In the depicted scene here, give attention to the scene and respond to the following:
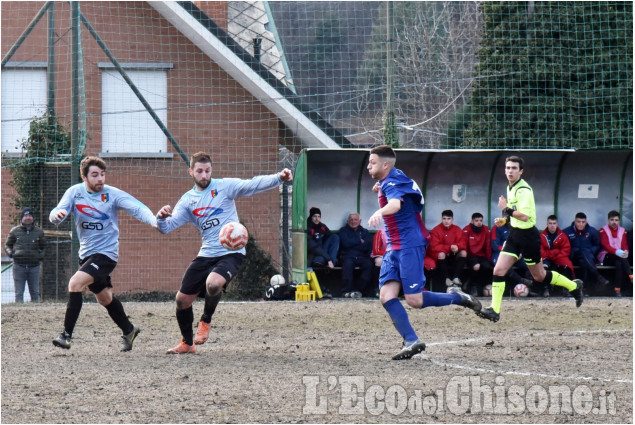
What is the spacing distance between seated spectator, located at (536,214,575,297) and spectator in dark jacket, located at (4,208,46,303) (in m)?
8.07

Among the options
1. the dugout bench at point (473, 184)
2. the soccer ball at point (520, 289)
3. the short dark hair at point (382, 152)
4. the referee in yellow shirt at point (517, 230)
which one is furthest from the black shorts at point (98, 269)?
the soccer ball at point (520, 289)

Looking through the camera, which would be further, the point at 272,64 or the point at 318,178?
the point at 272,64

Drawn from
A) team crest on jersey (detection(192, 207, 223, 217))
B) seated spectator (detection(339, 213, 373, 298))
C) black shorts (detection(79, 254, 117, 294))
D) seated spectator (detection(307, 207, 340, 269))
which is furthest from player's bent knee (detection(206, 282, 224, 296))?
A: seated spectator (detection(339, 213, 373, 298))

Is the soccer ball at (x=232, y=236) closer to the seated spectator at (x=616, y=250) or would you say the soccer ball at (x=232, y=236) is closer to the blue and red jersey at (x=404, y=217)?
the blue and red jersey at (x=404, y=217)

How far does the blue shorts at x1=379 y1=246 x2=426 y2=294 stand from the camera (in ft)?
27.5

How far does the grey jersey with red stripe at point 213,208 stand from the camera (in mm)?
9172

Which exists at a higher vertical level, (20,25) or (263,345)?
(20,25)

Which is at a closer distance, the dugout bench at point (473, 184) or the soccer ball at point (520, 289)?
the soccer ball at point (520, 289)

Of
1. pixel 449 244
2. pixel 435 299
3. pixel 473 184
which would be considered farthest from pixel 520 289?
pixel 435 299

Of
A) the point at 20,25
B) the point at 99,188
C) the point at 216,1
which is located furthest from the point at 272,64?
the point at 99,188

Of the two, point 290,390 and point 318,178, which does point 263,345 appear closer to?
point 290,390

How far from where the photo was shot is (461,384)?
22.9 ft

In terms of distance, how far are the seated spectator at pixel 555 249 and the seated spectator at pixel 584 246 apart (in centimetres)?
30

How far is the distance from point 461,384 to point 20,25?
15642mm
